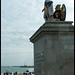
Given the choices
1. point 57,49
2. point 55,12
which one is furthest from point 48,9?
point 57,49

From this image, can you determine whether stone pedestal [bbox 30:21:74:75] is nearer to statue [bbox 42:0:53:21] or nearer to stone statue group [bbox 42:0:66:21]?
stone statue group [bbox 42:0:66:21]

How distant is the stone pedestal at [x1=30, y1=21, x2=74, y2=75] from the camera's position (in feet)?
28.8

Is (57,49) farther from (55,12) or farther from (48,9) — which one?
(48,9)

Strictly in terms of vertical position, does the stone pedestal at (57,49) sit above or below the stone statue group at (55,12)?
below

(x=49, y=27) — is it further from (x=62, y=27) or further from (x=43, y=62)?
(x=43, y=62)

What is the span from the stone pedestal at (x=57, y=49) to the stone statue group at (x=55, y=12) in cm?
83

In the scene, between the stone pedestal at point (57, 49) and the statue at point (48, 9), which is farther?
the statue at point (48, 9)

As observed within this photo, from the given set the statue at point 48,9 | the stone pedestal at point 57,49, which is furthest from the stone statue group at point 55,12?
the stone pedestal at point 57,49

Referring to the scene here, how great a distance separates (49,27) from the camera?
348 inches

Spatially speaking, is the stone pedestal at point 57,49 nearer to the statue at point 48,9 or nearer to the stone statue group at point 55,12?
the stone statue group at point 55,12

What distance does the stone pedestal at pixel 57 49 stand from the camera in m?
8.77

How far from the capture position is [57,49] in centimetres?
894

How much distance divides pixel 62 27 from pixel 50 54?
1426 millimetres

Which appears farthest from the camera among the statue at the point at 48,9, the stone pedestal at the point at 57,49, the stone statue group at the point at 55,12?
the statue at the point at 48,9
